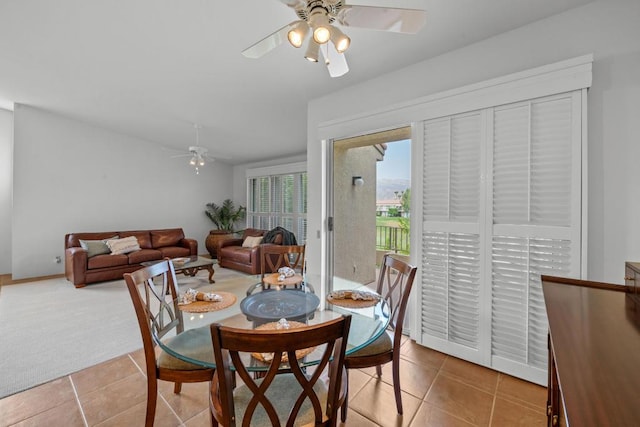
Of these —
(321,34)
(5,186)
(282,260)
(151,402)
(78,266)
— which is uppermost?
(321,34)

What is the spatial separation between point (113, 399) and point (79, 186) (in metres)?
5.09

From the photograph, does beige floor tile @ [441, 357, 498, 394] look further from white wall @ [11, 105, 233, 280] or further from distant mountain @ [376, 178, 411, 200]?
white wall @ [11, 105, 233, 280]

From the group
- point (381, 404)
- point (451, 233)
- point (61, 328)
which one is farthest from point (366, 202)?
point (61, 328)

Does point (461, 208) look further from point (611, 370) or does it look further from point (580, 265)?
point (611, 370)

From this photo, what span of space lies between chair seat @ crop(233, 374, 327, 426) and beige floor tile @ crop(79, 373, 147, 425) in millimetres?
1064

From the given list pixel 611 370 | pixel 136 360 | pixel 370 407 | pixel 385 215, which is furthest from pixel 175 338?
pixel 385 215

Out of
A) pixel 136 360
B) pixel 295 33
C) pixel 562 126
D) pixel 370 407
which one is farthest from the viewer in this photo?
pixel 136 360

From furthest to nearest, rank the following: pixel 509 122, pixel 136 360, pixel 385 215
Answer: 1. pixel 385 215
2. pixel 136 360
3. pixel 509 122

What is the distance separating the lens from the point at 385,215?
5.85 meters

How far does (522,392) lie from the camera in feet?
6.08

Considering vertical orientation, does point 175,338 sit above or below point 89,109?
below

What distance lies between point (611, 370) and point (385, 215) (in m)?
5.22

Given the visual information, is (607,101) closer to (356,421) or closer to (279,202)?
(356,421)

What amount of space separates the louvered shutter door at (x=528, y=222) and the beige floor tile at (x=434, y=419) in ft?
2.41
